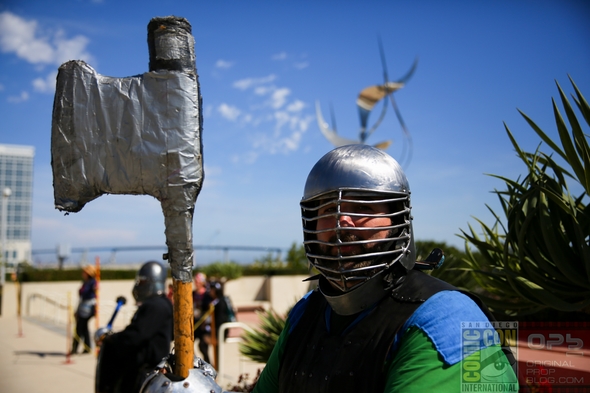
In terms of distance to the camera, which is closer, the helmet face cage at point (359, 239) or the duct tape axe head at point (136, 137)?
the helmet face cage at point (359, 239)

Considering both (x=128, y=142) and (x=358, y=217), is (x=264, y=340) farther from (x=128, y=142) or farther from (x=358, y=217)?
(x=358, y=217)

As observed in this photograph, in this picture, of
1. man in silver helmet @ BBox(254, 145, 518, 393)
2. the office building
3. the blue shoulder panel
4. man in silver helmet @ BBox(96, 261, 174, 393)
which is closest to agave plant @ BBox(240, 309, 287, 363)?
man in silver helmet @ BBox(96, 261, 174, 393)

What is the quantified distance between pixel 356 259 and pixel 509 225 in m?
2.54

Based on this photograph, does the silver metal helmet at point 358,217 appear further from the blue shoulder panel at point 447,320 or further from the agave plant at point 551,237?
the agave plant at point 551,237

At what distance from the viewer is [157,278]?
5.29m

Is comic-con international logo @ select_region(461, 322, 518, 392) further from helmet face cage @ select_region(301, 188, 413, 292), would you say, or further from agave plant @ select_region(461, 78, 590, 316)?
agave plant @ select_region(461, 78, 590, 316)

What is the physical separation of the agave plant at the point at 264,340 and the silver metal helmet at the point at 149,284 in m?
1.11

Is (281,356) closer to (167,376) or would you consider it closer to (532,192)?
(167,376)

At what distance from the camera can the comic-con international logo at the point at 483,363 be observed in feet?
4.62

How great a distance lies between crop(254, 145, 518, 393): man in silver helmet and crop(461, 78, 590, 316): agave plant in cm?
194

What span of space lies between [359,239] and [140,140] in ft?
4.26

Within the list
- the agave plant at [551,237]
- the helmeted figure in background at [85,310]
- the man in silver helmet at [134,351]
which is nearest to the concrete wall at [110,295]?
the helmeted figure in background at [85,310]

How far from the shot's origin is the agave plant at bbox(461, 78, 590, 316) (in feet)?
11.1

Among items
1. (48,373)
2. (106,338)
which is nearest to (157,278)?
(106,338)
